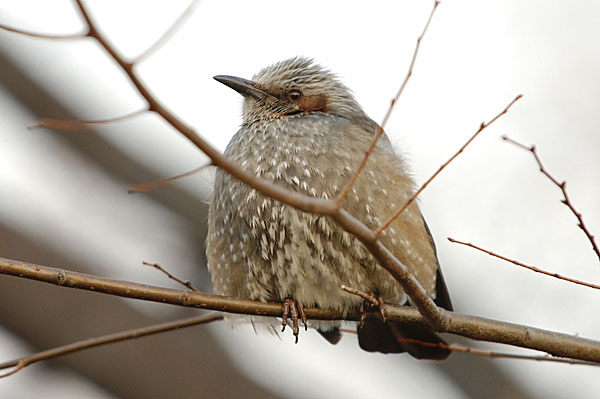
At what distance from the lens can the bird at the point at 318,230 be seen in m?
4.02

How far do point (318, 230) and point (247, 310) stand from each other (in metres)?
0.58

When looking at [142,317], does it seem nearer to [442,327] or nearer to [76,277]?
[76,277]

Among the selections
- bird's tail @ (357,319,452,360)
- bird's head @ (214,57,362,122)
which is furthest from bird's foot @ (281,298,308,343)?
bird's head @ (214,57,362,122)

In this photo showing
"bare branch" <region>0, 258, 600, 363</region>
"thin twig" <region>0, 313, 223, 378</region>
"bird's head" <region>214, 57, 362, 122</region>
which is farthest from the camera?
"bird's head" <region>214, 57, 362, 122</region>

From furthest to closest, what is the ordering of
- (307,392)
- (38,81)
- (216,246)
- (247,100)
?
1. (307,392)
2. (247,100)
3. (38,81)
4. (216,246)

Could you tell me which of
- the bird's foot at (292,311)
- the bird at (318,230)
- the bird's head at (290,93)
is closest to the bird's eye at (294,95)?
the bird's head at (290,93)

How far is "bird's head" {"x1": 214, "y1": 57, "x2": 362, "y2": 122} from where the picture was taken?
500 cm

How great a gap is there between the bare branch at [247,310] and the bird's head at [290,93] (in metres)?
1.71

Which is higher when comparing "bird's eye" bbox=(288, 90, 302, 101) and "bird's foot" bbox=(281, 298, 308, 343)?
"bird's eye" bbox=(288, 90, 302, 101)

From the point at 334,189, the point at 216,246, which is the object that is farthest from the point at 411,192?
the point at 216,246

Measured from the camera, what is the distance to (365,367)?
22.9 feet

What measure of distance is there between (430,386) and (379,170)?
2897 millimetres

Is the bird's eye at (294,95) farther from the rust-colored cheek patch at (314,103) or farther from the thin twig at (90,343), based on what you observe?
the thin twig at (90,343)

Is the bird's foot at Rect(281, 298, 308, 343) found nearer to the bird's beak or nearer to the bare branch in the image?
the bare branch
